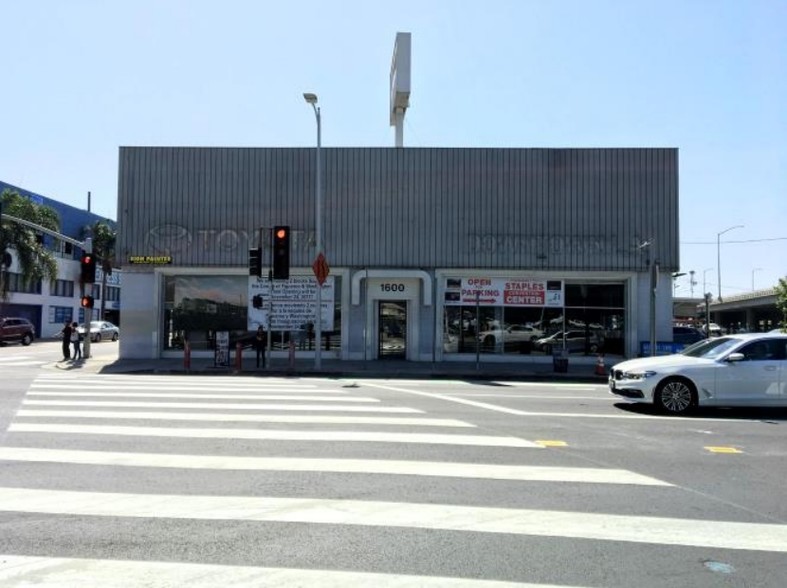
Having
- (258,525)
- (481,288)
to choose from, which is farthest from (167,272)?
(258,525)

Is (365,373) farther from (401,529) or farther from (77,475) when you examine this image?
(401,529)

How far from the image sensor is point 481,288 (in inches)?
993

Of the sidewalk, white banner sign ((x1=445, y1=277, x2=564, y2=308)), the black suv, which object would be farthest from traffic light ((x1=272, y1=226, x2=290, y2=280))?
the black suv

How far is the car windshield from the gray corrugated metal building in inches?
453

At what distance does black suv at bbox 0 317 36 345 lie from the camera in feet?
126

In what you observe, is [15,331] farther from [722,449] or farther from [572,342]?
[722,449]

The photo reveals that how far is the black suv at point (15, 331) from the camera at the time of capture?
1508 inches

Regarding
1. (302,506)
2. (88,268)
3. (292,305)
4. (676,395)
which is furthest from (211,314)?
(302,506)

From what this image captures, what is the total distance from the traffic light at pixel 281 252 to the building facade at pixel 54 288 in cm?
3012

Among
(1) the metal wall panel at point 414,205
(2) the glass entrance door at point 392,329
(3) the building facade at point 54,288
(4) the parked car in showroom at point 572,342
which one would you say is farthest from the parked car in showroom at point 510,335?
(3) the building facade at point 54,288

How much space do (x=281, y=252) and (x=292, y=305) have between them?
4.59 m

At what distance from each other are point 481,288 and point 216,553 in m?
21.0

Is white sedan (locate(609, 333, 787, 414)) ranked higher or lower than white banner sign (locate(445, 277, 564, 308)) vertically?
lower

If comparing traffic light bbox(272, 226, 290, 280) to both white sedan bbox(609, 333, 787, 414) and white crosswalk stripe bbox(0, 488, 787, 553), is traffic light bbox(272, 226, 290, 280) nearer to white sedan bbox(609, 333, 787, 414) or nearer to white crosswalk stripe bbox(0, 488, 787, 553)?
white sedan bbox(609, 333, 787, 414)
